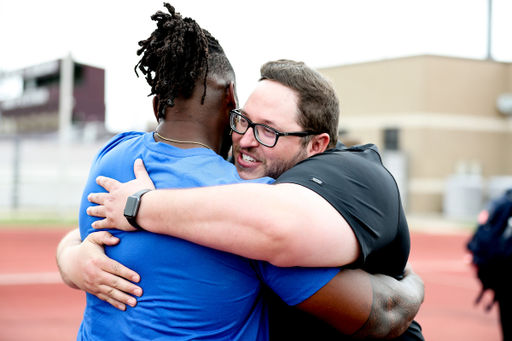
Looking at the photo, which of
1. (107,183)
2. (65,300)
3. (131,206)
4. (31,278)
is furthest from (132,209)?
(31,278)

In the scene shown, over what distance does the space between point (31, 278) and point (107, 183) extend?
26.9ft

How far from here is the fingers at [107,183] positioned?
1979mm

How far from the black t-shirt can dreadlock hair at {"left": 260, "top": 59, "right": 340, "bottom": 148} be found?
0.81 ft

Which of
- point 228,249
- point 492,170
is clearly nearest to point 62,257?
point 228,249

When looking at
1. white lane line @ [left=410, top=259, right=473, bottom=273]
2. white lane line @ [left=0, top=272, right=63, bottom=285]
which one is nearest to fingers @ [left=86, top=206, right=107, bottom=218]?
white lane line @ [left=0, top=272, right=63, bottom=285]

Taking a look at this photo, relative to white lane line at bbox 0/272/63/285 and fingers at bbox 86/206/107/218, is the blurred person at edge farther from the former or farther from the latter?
white lane line at bbox 0/272/63/285

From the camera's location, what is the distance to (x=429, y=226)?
66.2ft

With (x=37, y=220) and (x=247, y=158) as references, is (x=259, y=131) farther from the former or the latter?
(x=37, y=220)

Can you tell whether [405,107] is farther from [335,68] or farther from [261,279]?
[261,279]

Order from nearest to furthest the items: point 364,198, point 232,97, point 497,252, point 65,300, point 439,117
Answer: point 364,198 < point 232,97 < point 497,252 < point 65,300 < point 439,117

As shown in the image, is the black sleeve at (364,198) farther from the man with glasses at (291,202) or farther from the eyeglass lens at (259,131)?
the eyeglass lens at (259,131)

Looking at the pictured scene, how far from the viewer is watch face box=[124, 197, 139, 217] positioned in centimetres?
182

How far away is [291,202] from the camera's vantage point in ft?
5.58

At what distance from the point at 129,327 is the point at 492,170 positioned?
2887cm
